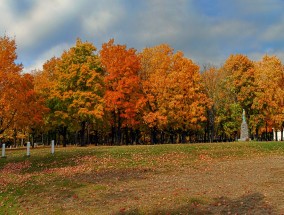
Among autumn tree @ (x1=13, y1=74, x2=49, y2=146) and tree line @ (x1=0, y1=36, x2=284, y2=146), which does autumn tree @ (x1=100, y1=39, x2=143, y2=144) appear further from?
autumn tree @ (x1=13, y1=74, x2=49, y2=146)

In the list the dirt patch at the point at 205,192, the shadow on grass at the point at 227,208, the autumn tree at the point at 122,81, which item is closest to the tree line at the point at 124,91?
the autumn tree at the point at 122,81

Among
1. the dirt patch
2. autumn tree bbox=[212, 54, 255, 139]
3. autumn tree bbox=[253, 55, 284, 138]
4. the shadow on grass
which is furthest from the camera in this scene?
autumn tree bbox=[212, 54, 255, 139]

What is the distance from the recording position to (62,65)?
46000mm

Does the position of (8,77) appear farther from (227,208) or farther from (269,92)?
(269,92)

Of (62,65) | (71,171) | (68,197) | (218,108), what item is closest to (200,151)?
(71,171)

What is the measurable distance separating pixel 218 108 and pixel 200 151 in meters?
30.1

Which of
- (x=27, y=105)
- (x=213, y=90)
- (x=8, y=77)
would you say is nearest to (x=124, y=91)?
(x=27, y=105)

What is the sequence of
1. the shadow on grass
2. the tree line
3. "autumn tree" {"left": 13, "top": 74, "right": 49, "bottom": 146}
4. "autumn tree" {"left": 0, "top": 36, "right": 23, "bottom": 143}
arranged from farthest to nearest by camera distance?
the tree line → "autumn tree" {"left": 13, "top": 74, "right": 49, "bottom": 146} → "autumn tree" {"left": 0, "top": 36, "right": 23, "bottom": 143} → the shadow on grass

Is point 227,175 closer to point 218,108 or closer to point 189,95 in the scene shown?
point 189,95

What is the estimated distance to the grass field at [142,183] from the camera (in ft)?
43.2

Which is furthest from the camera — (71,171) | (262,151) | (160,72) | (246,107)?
(246,107)

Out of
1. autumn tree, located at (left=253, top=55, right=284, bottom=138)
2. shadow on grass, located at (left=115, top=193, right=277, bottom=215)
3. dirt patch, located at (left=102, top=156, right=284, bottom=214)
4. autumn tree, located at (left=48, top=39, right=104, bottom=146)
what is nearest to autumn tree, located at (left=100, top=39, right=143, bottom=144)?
autumn tree, located at (left=48, top=39, right=104, bottom=146)

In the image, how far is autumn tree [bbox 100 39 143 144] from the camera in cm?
4306

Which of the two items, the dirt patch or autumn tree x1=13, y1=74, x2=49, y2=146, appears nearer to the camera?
the dirt patch
